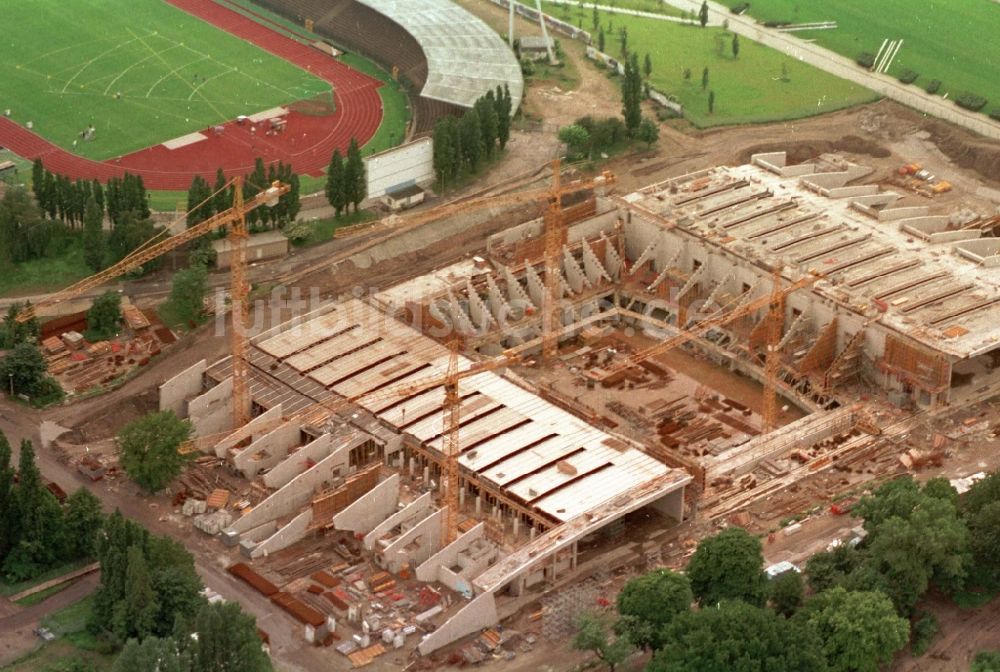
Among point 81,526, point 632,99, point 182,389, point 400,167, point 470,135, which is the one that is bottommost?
point 81,526

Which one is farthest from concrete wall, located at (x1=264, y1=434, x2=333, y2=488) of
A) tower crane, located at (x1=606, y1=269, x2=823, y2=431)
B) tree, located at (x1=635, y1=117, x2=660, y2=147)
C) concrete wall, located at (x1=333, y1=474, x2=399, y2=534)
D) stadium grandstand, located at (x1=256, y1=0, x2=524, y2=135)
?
tree, located at (x1=635, y1=117, x2=660, y2=147)

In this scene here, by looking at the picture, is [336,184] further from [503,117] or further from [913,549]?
[913,549]

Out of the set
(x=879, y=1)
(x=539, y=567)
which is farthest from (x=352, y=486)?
(x=879, y=1)

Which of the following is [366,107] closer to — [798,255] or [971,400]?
[798,255]

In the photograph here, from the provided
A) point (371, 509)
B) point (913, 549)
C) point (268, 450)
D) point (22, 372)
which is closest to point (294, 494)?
point (371, 509)

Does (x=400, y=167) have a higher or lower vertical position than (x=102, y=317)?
higher

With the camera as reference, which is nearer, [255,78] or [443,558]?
[443,558]
